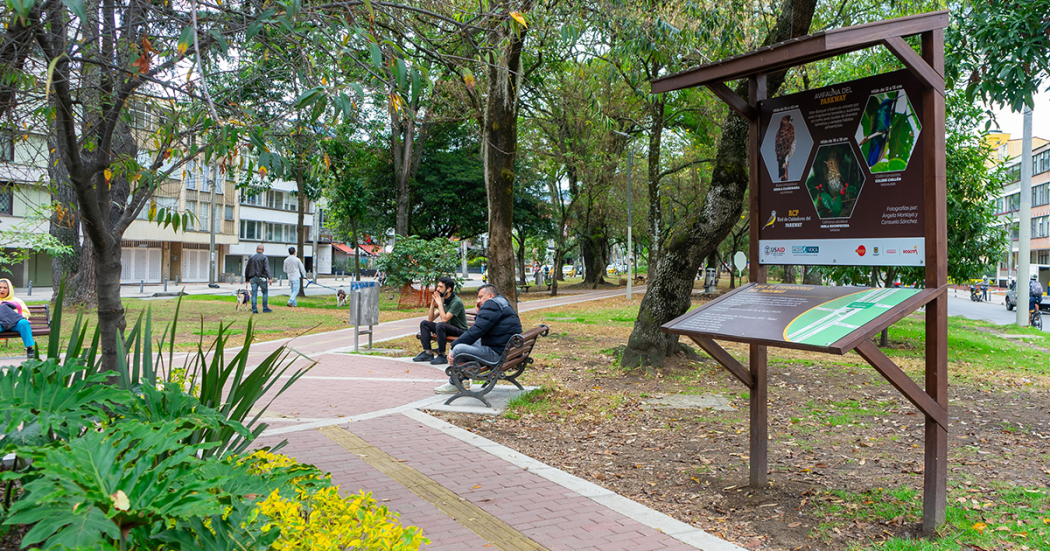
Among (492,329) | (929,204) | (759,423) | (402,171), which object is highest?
(402,171)

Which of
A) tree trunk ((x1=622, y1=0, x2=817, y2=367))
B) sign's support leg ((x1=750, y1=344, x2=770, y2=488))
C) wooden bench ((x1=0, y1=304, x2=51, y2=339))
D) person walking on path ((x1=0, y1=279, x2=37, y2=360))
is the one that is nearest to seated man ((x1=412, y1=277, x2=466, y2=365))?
tree trunk ((x1=622, y1=0, x2=817, y2=367))

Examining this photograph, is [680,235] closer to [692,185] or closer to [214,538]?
[214,538]

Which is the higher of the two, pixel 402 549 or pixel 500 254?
pixel 500 254

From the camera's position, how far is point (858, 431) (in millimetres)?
6879

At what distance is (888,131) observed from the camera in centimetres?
432

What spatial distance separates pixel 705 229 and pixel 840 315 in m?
5.84

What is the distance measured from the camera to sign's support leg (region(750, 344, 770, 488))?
16.6 feet

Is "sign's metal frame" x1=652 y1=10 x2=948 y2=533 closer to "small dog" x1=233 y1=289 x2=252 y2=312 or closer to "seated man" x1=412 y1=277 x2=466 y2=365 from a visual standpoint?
"seated man" x1=412 y1=277 x2=466 y2=365

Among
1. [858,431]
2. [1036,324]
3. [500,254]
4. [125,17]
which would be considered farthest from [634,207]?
[125,17]

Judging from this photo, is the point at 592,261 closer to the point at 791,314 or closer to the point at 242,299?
the point at 242,299

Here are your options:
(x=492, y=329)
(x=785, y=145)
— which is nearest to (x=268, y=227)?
(x=492, y=329)

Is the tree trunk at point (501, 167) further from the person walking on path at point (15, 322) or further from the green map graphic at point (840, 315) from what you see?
the green map graphic at point (840, 315)

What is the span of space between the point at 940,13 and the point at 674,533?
334cm

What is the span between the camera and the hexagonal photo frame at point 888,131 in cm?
423
